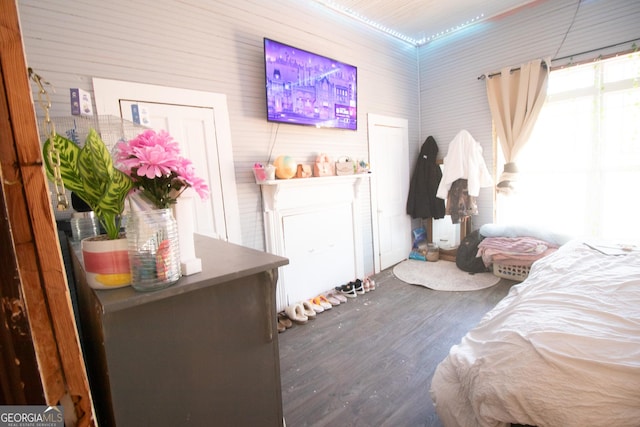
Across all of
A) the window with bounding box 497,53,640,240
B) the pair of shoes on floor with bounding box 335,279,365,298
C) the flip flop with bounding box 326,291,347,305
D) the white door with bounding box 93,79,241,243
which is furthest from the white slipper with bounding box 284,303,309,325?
the window with bounding box 497,53,640,240

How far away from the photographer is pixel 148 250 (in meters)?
0.70

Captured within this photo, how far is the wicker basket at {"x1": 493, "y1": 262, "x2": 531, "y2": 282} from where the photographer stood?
3.30 m

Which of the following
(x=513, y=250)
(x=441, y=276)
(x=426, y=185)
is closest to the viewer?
(x=513, y=250)

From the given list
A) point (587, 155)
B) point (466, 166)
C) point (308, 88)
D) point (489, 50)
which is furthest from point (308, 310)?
point (489, 50)

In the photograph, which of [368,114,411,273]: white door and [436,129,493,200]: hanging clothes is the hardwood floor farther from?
[436,129,493,200]: hanging clothes

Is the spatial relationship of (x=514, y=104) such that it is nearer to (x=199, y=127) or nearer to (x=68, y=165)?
(x=199, y=127)

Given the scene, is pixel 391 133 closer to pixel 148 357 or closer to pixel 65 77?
pixel 65 77

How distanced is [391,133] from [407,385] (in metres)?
3.06

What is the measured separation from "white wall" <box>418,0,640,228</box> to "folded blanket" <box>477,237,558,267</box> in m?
0.54

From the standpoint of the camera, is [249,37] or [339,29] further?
[339,29]

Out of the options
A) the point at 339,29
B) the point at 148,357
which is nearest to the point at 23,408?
the point at 148,357

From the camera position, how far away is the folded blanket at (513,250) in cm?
318

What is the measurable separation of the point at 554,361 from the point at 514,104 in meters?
3.36

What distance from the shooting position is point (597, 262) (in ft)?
5.94
